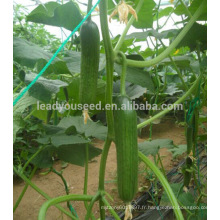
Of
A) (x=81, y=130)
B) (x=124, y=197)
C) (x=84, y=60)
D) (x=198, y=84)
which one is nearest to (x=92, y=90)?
(x=84, y=60)

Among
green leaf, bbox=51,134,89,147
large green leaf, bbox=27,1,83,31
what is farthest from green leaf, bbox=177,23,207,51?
green leaf, bbox=51,134,89,147

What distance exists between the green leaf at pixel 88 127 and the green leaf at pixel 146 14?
60cm

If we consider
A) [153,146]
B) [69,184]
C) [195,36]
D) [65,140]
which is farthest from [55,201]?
[69,184]

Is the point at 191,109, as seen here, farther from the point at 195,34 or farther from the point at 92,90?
the point at 92,90

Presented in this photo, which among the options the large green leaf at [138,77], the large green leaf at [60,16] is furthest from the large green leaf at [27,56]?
the large green leaf at [138,77]

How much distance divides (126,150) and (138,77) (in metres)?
0.43

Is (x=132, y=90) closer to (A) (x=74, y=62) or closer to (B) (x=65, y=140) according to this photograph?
(A) (x=74, y=62)

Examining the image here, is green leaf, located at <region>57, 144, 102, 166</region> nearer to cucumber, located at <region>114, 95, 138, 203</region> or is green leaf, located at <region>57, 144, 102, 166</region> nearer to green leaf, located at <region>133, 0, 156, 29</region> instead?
cucumber, located at <region>114, 95, 138, 203</region>

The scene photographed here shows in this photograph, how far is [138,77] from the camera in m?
1.10

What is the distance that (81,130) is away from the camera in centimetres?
119

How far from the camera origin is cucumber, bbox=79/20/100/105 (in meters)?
0.76

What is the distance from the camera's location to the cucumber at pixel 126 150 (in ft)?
2.51

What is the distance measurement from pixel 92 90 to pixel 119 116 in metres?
0.11

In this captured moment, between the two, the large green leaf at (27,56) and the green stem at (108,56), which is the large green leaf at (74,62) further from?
the green stem at (108,56)
